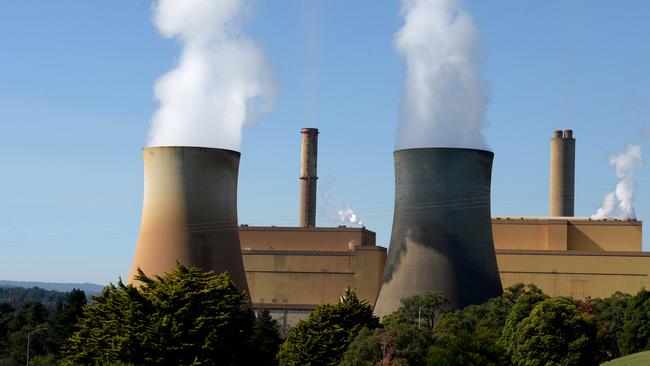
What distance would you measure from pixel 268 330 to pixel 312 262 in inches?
865

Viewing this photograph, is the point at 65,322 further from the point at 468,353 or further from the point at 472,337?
the point at 468,353

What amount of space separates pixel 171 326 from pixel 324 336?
21.7ft

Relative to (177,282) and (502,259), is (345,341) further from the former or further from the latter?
(502,259)

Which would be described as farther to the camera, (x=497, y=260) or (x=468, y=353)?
(x=497, y=260)

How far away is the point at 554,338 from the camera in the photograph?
1545 inches

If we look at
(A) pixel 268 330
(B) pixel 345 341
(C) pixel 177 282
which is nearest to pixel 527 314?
(B) pixel 345 341

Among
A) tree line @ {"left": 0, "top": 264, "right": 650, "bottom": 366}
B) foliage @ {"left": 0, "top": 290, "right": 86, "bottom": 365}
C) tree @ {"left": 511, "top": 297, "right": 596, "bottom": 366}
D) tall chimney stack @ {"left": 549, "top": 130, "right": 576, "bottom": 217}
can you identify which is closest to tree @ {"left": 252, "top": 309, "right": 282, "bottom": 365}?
tree line @ {"left": 0, "top": 264, "right": 650, "bottom": 366}

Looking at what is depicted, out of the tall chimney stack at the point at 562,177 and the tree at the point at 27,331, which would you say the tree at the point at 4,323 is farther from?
the tall chimney stack at the point at 562,177

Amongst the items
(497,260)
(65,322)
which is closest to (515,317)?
(65,322)

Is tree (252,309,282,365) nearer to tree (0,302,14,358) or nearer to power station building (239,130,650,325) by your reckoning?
tree (0,302,14,358)

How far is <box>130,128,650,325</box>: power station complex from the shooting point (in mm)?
46781

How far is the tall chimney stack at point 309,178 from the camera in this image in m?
75.3

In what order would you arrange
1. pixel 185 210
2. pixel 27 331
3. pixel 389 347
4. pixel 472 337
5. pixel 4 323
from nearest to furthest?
pixel 472 337, pixel 389 347, pixel 185 210, pixel 27 331, pixel 4 323

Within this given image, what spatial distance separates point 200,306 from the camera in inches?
1350
